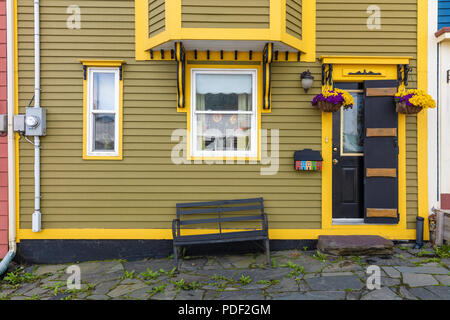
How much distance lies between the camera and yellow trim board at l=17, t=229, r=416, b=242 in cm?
459

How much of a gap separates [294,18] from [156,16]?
6.62 feet

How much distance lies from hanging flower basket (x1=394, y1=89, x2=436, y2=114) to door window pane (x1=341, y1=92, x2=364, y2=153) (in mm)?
607

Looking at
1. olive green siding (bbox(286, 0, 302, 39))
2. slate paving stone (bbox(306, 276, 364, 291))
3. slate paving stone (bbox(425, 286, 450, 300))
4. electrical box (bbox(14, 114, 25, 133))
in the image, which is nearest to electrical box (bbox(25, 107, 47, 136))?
electrical box (bbox(14, 114, 25, 133))

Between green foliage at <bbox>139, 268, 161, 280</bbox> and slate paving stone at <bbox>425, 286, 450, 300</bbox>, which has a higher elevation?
slate paving stone at <bbox>425, 286, 450, 300</bbox>

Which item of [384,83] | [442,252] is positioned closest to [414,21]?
[384,83]

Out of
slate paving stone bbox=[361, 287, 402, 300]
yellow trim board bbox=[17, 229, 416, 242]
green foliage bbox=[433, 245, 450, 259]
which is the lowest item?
slate paving stone bbox=[361, 287, 402, 300]

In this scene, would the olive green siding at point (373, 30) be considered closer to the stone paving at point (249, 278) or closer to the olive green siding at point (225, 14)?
the olive green siding at point (225, 14)

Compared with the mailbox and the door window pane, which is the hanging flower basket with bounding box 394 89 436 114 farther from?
the mailbox

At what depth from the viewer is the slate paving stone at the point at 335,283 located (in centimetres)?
341

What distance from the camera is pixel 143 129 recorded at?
182 inches

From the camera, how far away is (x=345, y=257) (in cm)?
422

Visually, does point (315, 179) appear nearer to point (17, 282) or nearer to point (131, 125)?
point (131, 125)

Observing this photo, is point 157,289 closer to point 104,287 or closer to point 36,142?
point 104,287
